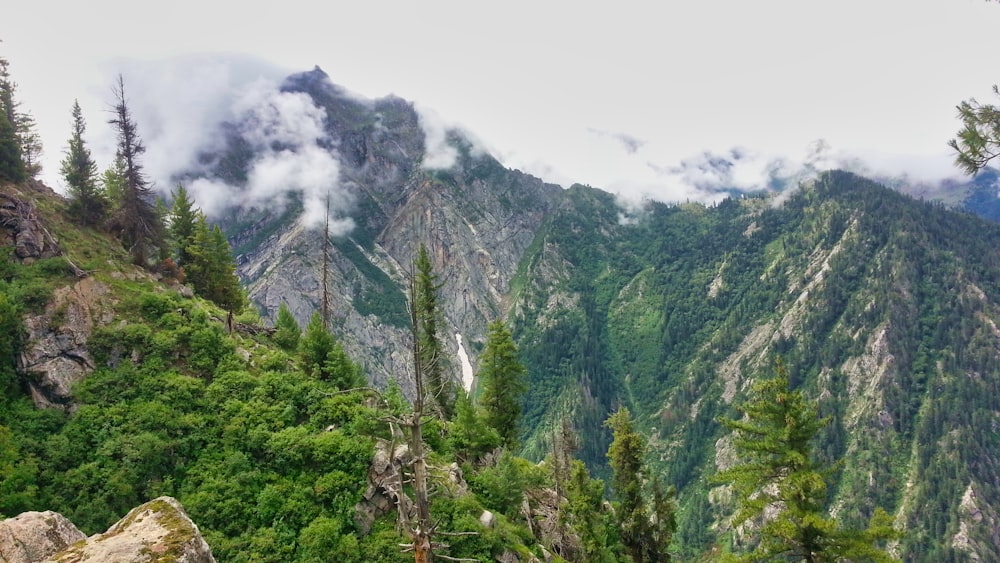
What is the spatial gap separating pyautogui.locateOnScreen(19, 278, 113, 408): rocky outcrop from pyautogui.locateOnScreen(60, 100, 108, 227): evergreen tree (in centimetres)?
1185

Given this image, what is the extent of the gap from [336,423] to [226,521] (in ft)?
23.4

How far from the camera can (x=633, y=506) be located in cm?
4003

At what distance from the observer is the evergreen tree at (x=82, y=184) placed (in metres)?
41.5

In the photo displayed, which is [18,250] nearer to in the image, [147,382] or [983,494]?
[147,382]

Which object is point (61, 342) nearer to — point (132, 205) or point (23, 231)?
point (23, 231)

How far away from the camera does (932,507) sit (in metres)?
193

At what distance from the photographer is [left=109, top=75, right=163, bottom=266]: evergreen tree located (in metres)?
42.0

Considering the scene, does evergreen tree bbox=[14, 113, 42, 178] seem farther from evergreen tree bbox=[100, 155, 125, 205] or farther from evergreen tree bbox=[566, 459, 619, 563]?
evergreen tree bbox=[566, 459, 619, 563]

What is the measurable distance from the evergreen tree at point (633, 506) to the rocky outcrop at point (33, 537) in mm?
33587

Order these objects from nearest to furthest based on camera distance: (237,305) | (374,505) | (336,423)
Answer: (374,505) → (336,423) → (237,305)

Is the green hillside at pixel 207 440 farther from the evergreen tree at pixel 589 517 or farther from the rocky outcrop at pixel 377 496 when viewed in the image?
the evergreen tree at pixel 589 517

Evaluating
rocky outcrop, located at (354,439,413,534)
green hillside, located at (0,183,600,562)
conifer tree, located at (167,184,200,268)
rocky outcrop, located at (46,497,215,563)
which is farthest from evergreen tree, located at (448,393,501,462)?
conifer tree, located at (167,184,200,268)

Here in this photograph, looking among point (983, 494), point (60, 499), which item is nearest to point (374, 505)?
point (60, 499)

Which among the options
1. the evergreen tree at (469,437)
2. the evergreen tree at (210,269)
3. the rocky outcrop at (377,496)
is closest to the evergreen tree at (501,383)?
the evergreen tree at (469,437)
